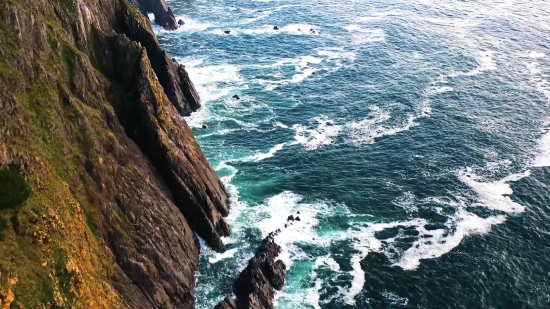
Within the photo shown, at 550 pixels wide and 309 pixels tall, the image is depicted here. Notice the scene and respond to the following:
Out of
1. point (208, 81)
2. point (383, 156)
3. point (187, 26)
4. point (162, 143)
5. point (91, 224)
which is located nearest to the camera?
point (91, 224)

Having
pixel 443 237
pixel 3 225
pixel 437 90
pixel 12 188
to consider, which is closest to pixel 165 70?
pixel 12 188

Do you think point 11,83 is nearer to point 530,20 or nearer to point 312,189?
point 312,189

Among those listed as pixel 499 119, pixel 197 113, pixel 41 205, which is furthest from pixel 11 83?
pixel 499 119

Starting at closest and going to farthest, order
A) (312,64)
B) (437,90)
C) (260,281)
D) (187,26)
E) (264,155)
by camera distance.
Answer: (260,281) → (264,155) → (437,90) → (312,64) → (187,26)

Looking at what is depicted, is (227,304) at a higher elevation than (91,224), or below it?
below

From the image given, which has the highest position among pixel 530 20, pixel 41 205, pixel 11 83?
pixel 11 83

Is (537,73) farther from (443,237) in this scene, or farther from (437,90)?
(443,237)
